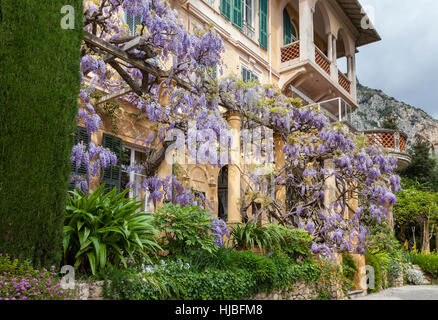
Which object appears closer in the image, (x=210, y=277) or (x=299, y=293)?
(x=210, y=277)

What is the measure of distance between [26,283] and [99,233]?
1.20 m

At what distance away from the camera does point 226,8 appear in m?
11.6

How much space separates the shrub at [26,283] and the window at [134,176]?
4210mm

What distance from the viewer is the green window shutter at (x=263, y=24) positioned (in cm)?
1306

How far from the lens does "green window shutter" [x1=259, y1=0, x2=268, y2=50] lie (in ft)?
42.9

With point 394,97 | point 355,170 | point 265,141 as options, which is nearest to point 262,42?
point 265,141

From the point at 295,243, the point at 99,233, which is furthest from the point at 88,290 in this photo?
the point at 295,243

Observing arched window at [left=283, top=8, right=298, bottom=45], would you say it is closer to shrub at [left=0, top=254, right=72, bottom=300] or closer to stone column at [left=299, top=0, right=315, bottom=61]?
stone column at [left=299, top=0, right=315, bottom=61]

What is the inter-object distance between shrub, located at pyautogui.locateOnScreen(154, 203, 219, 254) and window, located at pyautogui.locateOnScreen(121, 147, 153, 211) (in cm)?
235

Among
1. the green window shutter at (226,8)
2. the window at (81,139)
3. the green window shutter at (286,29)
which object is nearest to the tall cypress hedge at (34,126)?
the window at (81,139)

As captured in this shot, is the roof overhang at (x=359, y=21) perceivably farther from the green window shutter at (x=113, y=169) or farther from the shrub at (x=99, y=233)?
the shrub at (x=99, y=233)

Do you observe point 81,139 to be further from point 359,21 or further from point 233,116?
point 359,21

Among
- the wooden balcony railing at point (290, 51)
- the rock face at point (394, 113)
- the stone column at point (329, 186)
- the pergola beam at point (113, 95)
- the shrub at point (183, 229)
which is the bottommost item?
the shrub at point (183, 229)
